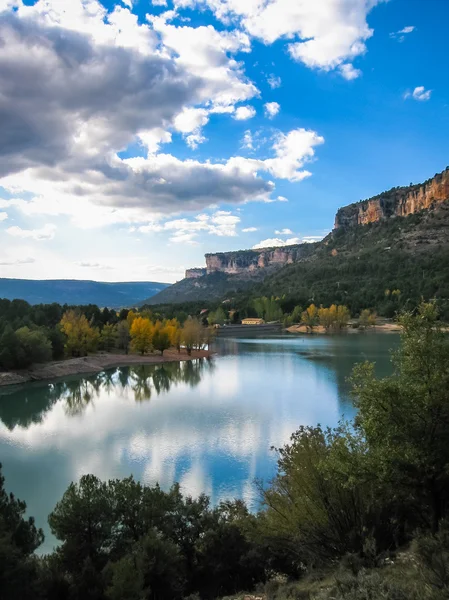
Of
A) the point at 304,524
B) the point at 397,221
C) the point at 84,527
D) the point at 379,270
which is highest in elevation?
the point at 397,221

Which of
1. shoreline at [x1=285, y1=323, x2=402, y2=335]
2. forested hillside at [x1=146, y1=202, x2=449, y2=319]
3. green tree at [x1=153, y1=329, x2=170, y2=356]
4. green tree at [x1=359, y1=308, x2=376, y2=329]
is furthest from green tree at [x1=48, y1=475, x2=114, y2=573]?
green tree at [x1=359, y1=308, x2=376, y2=329]

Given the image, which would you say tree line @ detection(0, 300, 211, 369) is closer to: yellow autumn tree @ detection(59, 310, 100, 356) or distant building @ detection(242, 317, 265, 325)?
yellow autumn tree @ detection(59, 310, 100, 356)

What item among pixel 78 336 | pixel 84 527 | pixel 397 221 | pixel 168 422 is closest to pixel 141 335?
pixel 78 336

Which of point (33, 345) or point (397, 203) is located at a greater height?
point (397, 203)

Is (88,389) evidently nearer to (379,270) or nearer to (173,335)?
(173,335)

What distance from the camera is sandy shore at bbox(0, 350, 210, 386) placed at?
4028cm

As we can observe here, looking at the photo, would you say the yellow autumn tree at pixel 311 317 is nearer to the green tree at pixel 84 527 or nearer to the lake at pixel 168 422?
the lake at pixel 168 422

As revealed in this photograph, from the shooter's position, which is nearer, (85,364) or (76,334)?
(85,364)

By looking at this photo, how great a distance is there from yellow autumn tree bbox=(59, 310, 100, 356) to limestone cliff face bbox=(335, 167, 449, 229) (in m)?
104

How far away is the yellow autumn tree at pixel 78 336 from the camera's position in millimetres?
50938

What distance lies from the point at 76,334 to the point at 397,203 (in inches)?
4910

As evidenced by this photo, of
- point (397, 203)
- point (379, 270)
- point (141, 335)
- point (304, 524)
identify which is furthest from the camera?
point (397, 203)

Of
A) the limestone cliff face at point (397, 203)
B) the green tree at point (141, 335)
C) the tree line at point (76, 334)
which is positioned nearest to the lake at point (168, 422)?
the tree line at point (76, 334)

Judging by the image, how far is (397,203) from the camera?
147 meters
